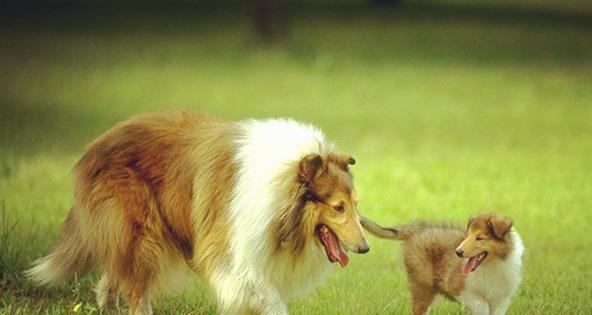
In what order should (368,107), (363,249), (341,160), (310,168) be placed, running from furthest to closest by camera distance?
1. (368,107)
2. (341,160)
3. (310,168)
4. (363,249)

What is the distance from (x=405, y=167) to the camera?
61.9 ft

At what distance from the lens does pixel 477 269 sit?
9250 millimetres

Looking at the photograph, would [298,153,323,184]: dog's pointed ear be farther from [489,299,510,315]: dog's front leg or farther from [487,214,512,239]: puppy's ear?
[489,299,510,315]: dog's front leg

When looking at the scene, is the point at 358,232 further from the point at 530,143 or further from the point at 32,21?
the point at 32,21

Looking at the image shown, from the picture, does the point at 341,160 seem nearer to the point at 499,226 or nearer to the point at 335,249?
the point at 335,249

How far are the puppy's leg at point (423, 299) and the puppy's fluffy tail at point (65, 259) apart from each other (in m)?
2.41

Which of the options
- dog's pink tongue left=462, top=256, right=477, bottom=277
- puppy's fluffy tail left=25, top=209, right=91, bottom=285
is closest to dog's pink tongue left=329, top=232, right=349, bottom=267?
dog's pink tongue left=462, top=256, right=477, bottom=277

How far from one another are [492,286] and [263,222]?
6.18 feet

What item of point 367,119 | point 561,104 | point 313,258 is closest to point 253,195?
point 313,258

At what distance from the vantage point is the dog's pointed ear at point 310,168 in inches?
324

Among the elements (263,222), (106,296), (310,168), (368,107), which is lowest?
(368,107)

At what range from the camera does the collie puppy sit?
917 centimetres

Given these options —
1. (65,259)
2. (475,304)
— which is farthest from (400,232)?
(65,259)

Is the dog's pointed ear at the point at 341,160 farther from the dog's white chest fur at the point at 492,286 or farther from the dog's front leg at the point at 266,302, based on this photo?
the dog's white chest fur at the point at 492,286
